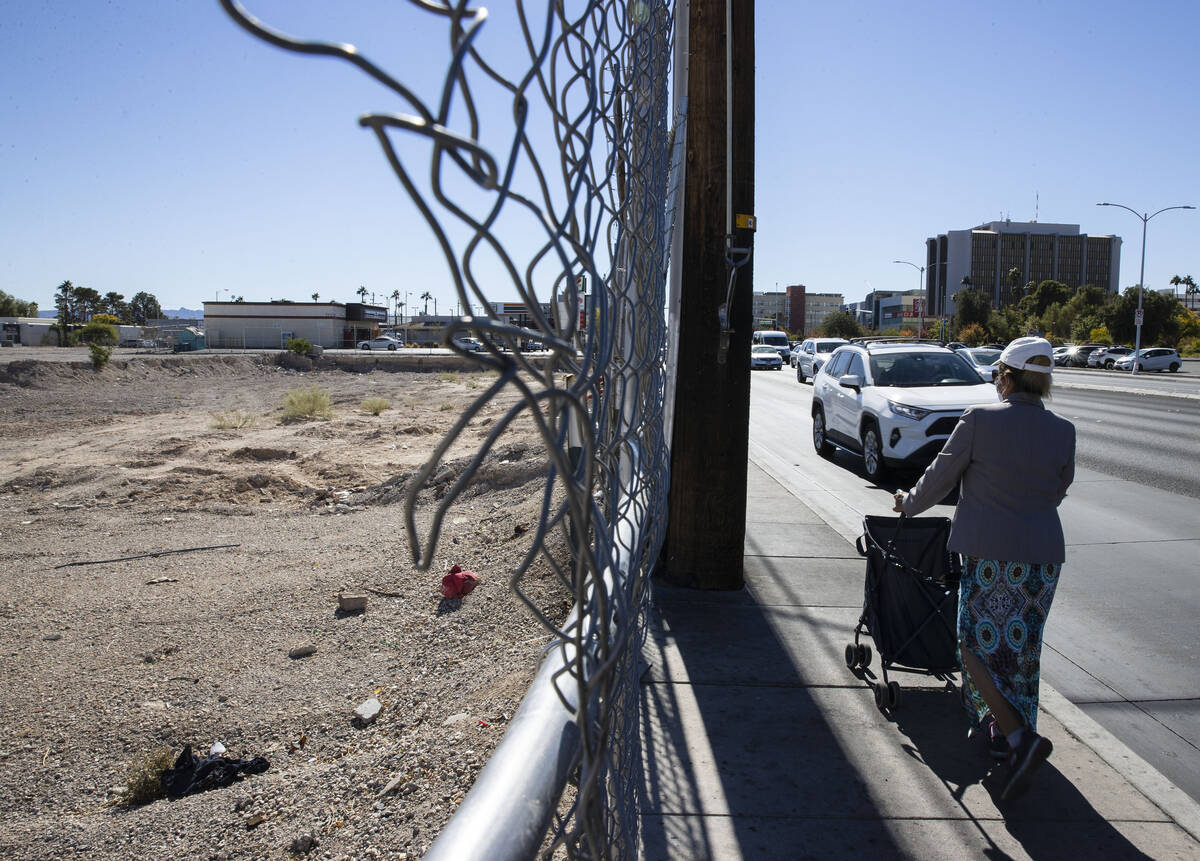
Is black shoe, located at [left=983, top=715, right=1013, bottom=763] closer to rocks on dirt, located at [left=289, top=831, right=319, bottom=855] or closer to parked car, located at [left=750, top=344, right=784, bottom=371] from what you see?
rocks on dirt, located at [left=289, top=831, right=319, bottom=855]

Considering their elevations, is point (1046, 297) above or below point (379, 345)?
above

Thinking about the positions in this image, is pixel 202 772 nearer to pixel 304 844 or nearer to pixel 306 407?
pixel 304 844

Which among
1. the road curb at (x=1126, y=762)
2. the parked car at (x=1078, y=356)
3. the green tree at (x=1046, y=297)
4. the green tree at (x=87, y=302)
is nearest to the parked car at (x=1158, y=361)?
the parked car at (x=1078, y=356)

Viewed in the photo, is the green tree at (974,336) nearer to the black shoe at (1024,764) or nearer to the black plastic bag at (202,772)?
the black shoe at (1024,764)

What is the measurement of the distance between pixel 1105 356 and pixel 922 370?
148 ft

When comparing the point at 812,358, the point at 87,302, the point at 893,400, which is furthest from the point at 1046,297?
the point at 87,302

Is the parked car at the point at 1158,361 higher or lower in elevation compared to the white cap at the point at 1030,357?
Result: lower

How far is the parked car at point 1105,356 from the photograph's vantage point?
163 feet

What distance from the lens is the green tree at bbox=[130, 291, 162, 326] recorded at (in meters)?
139

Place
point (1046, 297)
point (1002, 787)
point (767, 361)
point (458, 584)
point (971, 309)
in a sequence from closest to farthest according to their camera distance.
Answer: point (1002, 787)
point (458, 584)
point (767, 361)
point (1046, 297)
point (971, 309)

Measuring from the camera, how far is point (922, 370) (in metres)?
11.9

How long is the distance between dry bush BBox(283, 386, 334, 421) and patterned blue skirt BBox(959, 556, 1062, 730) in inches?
841

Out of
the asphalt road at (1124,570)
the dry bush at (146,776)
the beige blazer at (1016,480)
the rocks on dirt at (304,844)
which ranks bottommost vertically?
the dry bush at (146,776)

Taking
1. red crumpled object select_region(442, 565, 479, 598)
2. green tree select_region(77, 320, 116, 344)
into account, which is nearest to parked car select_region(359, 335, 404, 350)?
green tree select_region(77, 320, 116, 344)
